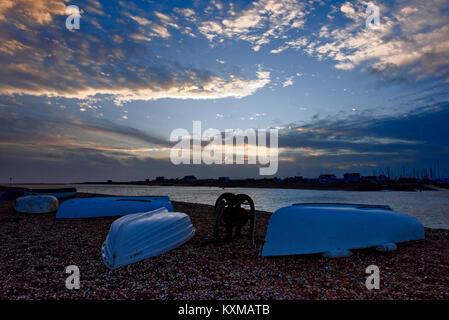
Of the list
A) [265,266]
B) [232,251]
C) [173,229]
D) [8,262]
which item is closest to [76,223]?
[8,262]

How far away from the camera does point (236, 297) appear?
13.4 feet

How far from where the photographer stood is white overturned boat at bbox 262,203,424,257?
6.18 metres

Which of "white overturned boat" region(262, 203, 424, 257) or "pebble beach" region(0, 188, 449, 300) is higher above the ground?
"white overturned boat" region(262, 203, 424, 257)

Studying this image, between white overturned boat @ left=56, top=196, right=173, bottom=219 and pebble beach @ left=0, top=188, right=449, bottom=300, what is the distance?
4478 millimetres

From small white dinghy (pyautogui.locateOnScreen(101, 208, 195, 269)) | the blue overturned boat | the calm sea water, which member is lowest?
the calm sea water

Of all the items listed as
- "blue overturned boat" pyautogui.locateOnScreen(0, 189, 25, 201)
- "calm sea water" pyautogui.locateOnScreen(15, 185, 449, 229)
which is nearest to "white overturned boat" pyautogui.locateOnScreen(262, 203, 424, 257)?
"calm sea water" pyautogui.locateOnScreen(15, 185, 449, 229)

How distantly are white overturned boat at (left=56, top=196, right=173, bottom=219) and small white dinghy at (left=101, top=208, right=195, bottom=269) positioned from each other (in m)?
5.25

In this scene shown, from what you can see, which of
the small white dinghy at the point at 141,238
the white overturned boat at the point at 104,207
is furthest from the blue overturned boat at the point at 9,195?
the small white dinghy at the point at 141,238

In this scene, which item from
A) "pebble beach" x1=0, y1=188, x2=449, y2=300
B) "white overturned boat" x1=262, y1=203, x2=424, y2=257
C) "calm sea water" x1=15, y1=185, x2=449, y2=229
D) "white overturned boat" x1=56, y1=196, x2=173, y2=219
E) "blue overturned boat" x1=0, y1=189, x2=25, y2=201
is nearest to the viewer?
"pebble beach" x1=0, y1=188, x2=449, y2=300

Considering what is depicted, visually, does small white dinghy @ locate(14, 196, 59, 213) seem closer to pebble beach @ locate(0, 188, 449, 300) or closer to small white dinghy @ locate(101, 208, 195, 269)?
pebble beach @ locate(0, 188, 449, 300)

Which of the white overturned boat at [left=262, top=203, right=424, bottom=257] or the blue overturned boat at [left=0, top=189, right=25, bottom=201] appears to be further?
the blue overturned boat at [left=0, top=189, right=25, bottom=201]

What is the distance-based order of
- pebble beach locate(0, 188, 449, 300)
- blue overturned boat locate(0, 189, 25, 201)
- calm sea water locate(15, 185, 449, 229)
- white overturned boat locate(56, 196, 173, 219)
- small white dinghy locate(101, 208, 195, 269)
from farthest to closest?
blue overturned boat locate(0, 189, 25, 201), calm sea water locate(15, 185, 449, 229), white overturned boat locate(56, 196, 173, 219), small white dinghy locate(101, 208, 195, 269), pebble beach locate(0, 188, 449, 300)
